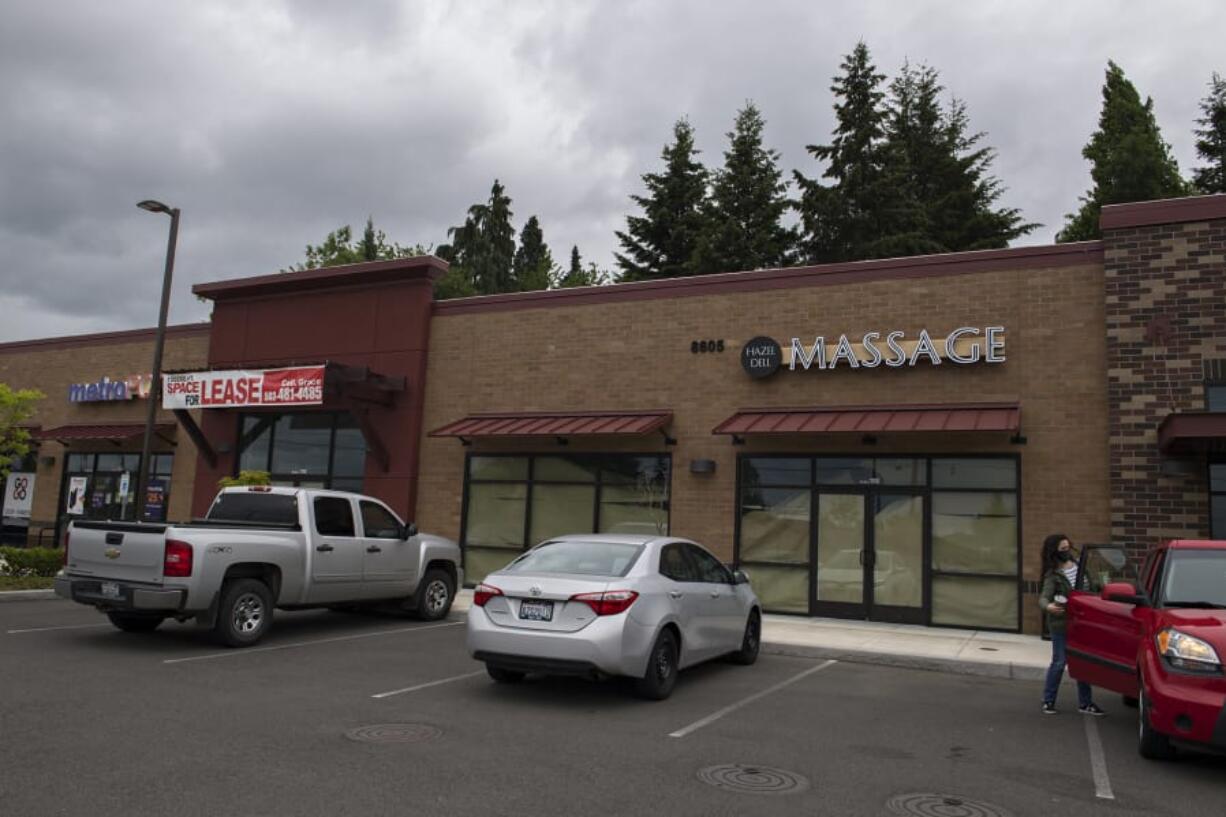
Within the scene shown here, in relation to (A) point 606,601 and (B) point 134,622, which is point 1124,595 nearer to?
(A) point 606,601

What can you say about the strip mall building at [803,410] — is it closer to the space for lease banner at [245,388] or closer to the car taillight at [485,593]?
the space for lease banner at [245,388]

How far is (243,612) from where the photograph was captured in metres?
10.7

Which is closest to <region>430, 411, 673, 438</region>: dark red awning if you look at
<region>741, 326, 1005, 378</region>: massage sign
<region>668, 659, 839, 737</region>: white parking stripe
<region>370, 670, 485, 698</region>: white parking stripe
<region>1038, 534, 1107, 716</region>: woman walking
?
<region>741, 326, 1005, 378</region>: massage sign

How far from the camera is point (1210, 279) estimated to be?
13.2 meters

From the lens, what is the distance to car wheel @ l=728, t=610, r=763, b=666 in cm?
1068

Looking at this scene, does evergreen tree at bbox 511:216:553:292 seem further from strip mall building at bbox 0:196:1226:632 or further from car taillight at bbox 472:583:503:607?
car taillight at bbox 472:583:503:607

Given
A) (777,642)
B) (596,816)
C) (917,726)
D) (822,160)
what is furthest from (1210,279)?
(822,160)

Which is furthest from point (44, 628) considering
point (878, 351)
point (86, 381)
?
point (86, 381)

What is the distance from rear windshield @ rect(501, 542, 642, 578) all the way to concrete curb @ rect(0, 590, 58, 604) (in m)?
9.84

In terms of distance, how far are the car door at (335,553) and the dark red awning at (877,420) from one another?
6.23m

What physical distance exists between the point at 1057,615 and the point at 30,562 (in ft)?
53.4

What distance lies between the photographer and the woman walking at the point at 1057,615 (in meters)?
8.40

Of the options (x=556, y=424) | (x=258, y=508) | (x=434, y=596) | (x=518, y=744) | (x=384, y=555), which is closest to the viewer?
(x=518, y=744)

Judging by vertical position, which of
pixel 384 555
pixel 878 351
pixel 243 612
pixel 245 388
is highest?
pixel 878 351
